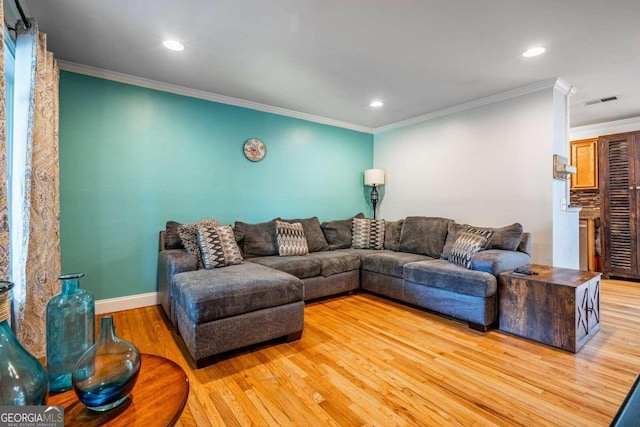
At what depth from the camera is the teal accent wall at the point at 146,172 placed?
117 inches

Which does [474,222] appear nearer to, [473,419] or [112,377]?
[473,419]

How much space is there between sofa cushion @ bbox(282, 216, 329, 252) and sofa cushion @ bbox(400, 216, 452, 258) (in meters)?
1.06

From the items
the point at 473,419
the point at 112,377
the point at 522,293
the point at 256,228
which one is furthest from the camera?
the point at 256,228

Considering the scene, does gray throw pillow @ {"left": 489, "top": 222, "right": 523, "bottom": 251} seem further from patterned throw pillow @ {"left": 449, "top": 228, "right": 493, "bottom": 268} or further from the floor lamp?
the floor lamp

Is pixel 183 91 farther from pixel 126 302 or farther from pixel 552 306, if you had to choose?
pixel 552 306

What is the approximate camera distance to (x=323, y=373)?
6.66ft

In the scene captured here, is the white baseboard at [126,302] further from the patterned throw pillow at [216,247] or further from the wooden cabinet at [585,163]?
the wooden cabinet at [585,163]

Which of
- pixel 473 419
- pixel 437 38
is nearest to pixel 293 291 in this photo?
pixel 473 419

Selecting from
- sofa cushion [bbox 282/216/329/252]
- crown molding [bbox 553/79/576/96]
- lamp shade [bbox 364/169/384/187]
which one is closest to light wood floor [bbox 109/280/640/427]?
sofa cushion [bbox 282/216/329/252]

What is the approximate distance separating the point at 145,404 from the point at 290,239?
2.91 meters

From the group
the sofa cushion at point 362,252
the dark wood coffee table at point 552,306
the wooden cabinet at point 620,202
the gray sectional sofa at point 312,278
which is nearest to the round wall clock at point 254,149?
the gray sectional sofa at point 312,278

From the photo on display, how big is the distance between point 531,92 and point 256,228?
348 centimetres

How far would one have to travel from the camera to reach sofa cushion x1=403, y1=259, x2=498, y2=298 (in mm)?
2689

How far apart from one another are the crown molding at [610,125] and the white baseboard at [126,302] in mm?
6836
